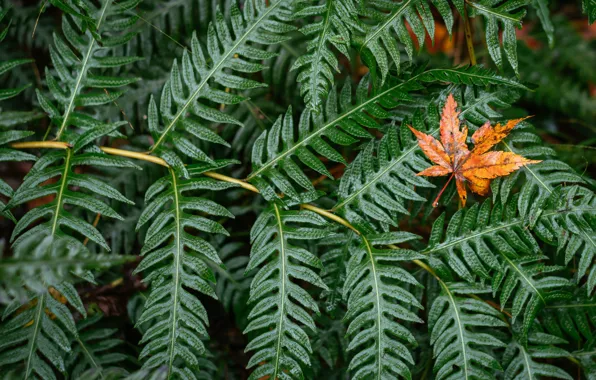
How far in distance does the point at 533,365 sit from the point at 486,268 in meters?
0.34

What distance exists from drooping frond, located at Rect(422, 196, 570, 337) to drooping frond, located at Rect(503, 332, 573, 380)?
0.45ft

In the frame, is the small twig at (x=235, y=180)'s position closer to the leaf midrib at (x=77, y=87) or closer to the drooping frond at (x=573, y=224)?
the leaf midrib at (x=77, y=87)

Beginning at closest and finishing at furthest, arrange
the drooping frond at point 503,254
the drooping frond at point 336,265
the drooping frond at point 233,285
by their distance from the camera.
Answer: the drooping frond at point 503,254
the drooping frond at point 336,265
the drooping frond at point 233,285

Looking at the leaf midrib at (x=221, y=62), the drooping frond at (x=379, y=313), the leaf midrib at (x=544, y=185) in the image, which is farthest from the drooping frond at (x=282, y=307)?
the leaf midrib at (x=544, y=185)

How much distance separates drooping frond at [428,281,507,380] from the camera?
1.48m

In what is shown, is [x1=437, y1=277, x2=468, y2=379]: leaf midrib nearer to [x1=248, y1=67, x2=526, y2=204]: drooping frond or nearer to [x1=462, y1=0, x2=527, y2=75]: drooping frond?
[x1=248, y1=67, x2=526, y2=204]: drooping frond

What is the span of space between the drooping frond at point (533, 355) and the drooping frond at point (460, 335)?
129mm

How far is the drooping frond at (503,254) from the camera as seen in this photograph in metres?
1.50

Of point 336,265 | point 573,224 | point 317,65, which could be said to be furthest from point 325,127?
point 573,224

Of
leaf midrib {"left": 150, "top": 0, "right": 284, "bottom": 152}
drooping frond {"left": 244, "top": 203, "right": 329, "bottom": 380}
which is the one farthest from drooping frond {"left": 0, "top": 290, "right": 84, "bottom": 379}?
leaf midrib {"left": 150, "top": 0, "right": 284, "bottom": 152}

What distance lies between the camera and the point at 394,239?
153 cm

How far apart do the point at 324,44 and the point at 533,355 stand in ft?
3.81

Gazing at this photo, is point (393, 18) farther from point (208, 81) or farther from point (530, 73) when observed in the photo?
point (530, 73)

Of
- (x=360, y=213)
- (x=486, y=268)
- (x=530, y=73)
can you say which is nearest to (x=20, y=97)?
(x=360, y=213)
